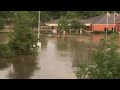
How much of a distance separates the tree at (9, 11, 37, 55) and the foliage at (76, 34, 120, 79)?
8.96 m

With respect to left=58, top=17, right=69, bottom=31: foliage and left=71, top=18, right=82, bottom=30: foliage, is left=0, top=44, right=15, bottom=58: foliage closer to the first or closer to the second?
left=58, top=17, right=69, bottom=31: foliage

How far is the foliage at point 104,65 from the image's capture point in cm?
509

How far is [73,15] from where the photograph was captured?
30.5 meters

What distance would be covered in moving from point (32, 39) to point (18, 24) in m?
1.12

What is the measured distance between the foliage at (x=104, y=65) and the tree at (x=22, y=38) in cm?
896

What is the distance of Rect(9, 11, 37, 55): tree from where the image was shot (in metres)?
14.8

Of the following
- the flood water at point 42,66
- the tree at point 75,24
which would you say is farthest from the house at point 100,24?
the flood water at point 42,66

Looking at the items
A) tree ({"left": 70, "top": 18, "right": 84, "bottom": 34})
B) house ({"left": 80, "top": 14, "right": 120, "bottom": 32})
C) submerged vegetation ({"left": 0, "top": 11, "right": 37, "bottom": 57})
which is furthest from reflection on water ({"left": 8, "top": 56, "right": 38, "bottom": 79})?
house ({"left": 80, "top": 14, "right": 120, "bottom": 32})

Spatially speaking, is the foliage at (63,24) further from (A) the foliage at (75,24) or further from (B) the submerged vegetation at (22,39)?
(B) the submerged vegetation at (22,39)

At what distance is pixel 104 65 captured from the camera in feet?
17.5

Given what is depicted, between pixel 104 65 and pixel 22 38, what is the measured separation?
33.2 ft
